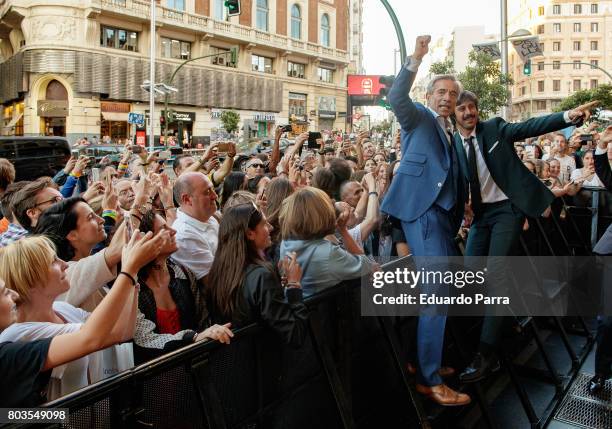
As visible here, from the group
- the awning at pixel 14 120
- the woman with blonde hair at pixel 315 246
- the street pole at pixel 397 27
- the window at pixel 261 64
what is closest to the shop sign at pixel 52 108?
the awning at pixel 14 120

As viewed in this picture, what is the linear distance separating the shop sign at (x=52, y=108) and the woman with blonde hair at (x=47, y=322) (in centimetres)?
3219

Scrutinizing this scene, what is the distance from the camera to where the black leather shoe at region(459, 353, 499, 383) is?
330 cm

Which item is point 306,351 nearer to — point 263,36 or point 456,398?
point 456,398

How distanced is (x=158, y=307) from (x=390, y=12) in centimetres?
820

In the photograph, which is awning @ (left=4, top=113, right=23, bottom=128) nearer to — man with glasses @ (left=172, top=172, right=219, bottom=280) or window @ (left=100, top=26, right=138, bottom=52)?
window @ (left=100, top=26, right=138, bottom=52)

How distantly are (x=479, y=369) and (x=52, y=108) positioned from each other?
32.8m

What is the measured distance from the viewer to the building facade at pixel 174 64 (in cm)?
3086

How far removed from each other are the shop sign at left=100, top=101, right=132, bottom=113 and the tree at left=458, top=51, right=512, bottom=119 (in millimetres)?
23268

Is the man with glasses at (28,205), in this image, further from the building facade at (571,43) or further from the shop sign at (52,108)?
the building facade at (571,43)

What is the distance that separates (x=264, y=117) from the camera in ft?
140

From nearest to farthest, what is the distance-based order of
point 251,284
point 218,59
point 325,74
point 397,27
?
point 251,284
point 397,27
point 218,59
point 325,74

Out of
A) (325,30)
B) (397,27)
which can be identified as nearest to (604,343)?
(397,27)

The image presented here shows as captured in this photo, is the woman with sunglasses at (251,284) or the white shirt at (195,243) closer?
the woman with sunglasses at (251,284)

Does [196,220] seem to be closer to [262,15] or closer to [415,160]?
[415,160]
